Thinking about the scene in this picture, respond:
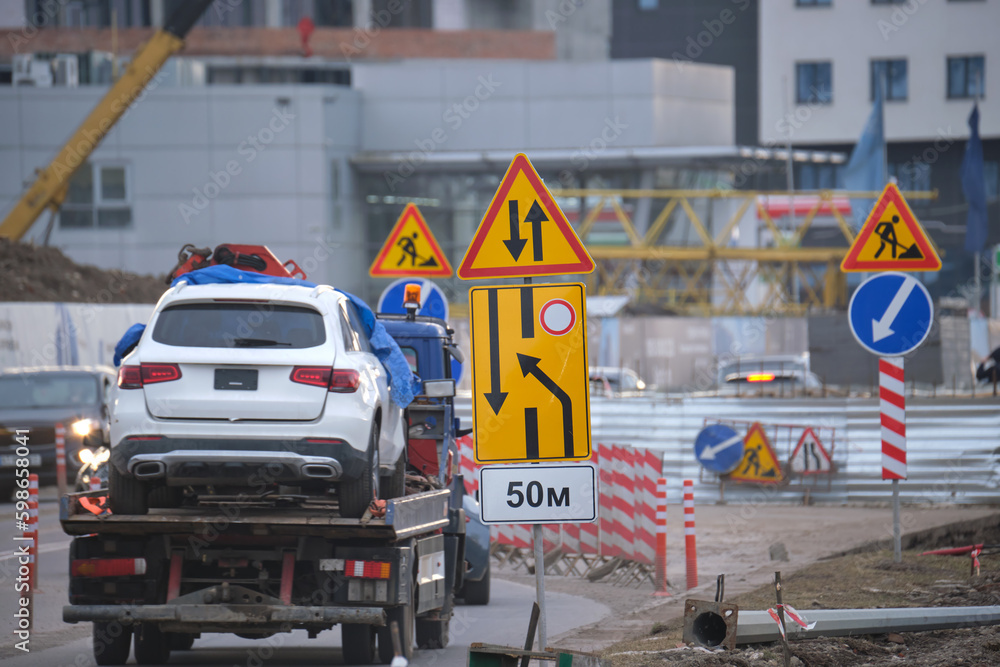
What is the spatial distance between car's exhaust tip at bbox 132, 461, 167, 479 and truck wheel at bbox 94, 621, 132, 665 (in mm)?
1262

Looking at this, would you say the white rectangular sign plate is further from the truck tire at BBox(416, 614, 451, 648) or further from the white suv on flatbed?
the truck tire at BBox(416, 614, 451, 648)

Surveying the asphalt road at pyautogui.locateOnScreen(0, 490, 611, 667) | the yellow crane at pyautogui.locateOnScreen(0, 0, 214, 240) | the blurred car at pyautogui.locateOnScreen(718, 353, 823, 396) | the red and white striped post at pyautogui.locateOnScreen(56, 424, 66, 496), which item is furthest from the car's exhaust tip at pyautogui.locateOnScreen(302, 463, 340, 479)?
the yellow crane at pyautogui.locateOnScreen(0, 0, 214, 240)

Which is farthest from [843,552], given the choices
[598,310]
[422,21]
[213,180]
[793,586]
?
[422,21]

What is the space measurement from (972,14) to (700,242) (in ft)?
80.5

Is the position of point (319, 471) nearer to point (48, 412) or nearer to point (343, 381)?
point (343, 381)

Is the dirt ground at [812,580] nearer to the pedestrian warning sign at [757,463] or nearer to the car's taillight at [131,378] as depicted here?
the pedestrian warning sign at [757,463]

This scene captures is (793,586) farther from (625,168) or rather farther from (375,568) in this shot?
Answer: (625,168)

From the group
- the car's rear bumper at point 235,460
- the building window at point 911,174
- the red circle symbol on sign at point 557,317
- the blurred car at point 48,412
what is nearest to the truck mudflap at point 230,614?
the car's rear bumper at point 235,460

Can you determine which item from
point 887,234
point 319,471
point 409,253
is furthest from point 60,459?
point 319,471

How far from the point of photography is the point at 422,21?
60.7 m

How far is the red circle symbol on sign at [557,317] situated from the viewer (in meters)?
7.02

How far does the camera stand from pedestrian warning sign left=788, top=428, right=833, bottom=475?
21.8 meters

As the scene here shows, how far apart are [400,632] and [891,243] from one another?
644 centimetres

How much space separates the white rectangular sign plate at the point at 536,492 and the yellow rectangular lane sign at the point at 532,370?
6 cm
